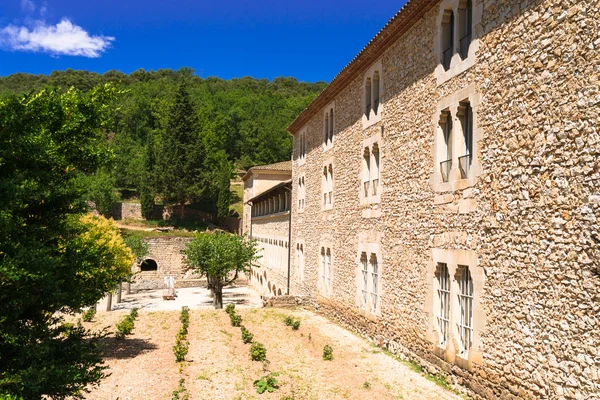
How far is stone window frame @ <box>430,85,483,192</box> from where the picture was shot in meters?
8.59

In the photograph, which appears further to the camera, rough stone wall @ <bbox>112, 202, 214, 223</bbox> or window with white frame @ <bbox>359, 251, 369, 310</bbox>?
rough stone wall @ <bbox>112, 202, 214, 223</bbox>

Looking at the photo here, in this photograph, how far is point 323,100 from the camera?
62.6ft

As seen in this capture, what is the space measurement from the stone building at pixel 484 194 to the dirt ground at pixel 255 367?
2.83 feet

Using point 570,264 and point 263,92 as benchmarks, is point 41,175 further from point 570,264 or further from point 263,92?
point 263,92

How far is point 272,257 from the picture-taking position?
3138 centimetres

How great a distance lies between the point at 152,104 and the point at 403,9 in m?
75.9

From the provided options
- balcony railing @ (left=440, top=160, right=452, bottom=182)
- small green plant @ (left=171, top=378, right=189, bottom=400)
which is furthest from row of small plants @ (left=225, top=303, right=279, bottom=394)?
Result: balcony railing @ (left=440, top=160, right=452, bottom=182)

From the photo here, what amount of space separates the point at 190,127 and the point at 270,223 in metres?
30.5

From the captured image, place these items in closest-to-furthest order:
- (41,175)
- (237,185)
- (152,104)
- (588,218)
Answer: (588,218), (41,175), (237,185), (152,104)

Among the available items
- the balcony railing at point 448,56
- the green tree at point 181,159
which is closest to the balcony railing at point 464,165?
the balcony railing at point 448,56

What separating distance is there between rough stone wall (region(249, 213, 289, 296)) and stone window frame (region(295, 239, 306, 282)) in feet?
9.37

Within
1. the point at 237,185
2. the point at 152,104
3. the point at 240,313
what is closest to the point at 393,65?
the point at 240,313

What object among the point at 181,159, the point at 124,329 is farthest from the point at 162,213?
the point at 124,329

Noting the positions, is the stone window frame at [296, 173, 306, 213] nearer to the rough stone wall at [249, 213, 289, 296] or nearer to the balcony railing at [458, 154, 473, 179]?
the rough stone wall at [249, 213, 289, 296]
